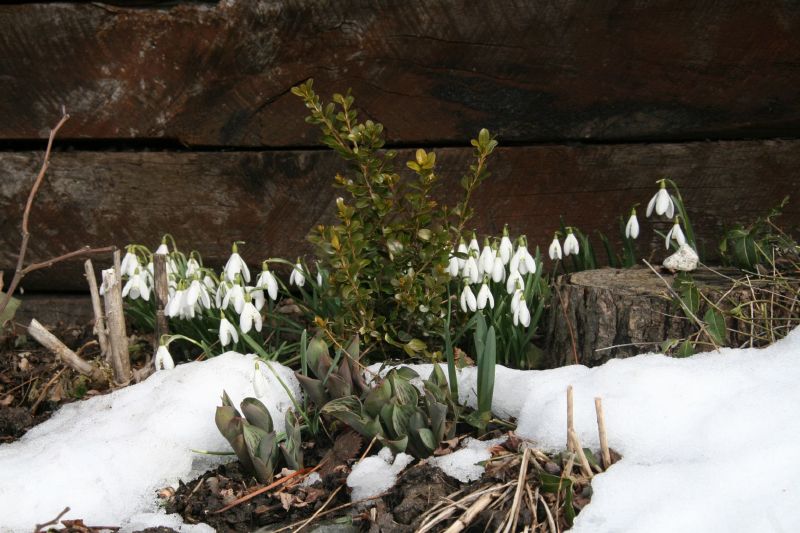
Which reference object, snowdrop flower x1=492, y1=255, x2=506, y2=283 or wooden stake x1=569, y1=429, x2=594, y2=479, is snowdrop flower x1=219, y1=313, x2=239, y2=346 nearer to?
snowdrop flower x1=492, y1=255, x2=506, y2=283

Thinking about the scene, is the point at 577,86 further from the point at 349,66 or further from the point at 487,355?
the point at 487,355

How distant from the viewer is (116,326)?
8.26 ft

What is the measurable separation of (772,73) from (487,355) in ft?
5.48

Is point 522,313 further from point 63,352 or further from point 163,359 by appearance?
point 63,352

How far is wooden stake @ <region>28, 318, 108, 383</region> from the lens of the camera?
2.47 m

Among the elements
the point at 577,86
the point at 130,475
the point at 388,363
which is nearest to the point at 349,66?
the point at 577,86

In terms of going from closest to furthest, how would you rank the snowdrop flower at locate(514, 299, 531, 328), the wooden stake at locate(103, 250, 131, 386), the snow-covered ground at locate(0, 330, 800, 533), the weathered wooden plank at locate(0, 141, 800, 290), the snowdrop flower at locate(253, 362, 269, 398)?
the snow-covered ground at locate(0, 330, 800, 533) < the snowdrop flower at locate(253, 362, 269, 398) < the snowdrop flower at locate(514, 299, 531, 328) < the wooden stake at locate(103, 250, 131, 386) < the weathered wooden plank at locate(0, 141, 800, 290)

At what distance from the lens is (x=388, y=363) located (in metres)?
2.39

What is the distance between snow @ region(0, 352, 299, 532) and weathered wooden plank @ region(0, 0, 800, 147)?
3.49ft

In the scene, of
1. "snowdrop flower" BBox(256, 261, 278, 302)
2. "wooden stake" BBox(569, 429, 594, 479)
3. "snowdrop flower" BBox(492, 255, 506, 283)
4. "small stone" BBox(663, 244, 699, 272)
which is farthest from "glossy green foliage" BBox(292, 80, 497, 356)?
"wooden stake" BBox(569, 429, 594, 479)

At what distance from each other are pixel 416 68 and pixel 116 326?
134 cm

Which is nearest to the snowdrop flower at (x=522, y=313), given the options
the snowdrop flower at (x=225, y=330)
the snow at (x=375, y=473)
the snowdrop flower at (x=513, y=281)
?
the snowdrop flower at (x=513, y=281)

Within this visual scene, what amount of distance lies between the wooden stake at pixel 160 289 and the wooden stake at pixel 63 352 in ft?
0.74

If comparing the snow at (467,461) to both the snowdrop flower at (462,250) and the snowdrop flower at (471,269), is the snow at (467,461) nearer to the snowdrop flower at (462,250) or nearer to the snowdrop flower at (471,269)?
the snowdrop flower at (471,269)
